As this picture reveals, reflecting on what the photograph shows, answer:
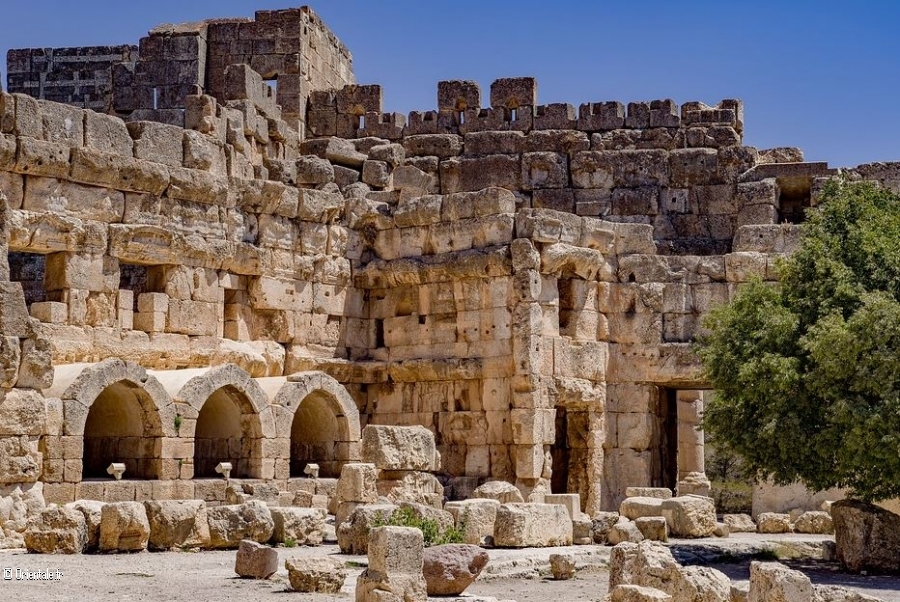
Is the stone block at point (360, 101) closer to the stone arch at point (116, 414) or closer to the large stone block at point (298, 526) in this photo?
the stone arch at point (116, 414)

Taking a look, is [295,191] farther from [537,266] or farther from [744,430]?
[744,430]

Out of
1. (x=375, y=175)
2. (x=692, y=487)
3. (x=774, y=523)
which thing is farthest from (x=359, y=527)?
(x=375, y=175)

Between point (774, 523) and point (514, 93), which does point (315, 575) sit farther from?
point (514, 93)

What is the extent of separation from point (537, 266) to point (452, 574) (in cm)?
981

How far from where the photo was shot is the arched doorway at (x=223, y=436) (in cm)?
2041

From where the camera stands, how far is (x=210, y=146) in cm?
2169

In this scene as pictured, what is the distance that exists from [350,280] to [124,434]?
565 centimetres

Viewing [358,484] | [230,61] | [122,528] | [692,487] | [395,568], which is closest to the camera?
[395,568]

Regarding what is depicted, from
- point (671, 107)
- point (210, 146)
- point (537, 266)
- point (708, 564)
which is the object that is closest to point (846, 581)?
point (708, 564)

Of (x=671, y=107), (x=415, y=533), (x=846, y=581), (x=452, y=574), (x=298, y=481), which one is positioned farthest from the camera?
(x=671, y=107)

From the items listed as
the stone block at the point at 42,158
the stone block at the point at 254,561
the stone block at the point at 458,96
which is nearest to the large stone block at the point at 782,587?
the stone block at the point at 254,561

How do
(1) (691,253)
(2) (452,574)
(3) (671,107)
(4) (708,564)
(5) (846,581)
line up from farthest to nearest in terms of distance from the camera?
(3) (671,107), (1) (691,253), (4) (708,564), (5) (846,581), (2) (452,574)

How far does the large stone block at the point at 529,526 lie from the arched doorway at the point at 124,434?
202 inches

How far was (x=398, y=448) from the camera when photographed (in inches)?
741
